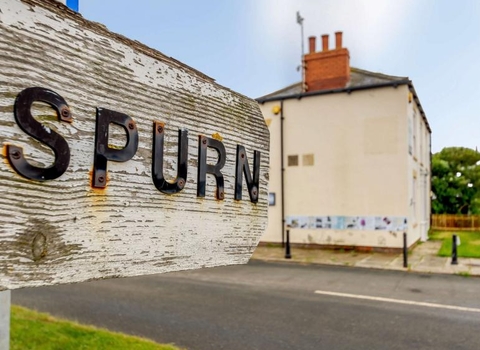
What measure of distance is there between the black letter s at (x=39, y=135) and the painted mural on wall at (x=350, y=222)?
525 inches

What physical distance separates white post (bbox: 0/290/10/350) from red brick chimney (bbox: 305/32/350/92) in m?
14.1

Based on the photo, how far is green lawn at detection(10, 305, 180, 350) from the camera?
3721 millimetres

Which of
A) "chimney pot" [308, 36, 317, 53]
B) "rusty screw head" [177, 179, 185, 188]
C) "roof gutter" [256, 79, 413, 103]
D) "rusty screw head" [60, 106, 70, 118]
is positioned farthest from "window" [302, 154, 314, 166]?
"rusty screw head" [60, 106, 70, 118]

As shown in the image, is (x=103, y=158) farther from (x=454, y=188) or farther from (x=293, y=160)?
(x=454, y=188)

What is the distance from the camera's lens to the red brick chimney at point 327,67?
47.3 ft

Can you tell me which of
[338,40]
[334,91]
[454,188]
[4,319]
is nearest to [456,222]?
[454,188]

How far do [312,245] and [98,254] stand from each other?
13852mm

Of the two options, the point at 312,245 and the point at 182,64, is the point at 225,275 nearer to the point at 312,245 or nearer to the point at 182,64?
the point at 312,245

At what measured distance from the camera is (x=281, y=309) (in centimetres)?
595

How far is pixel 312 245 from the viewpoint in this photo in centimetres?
1404

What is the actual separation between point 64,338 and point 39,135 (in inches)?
161

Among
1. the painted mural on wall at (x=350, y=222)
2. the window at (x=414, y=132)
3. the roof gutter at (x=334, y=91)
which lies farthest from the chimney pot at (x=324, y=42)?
the painted mural on wall at (x=350, y=222)

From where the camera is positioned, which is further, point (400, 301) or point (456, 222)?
point (456, 222)

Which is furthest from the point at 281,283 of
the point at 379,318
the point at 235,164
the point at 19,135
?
the point at 19,135
